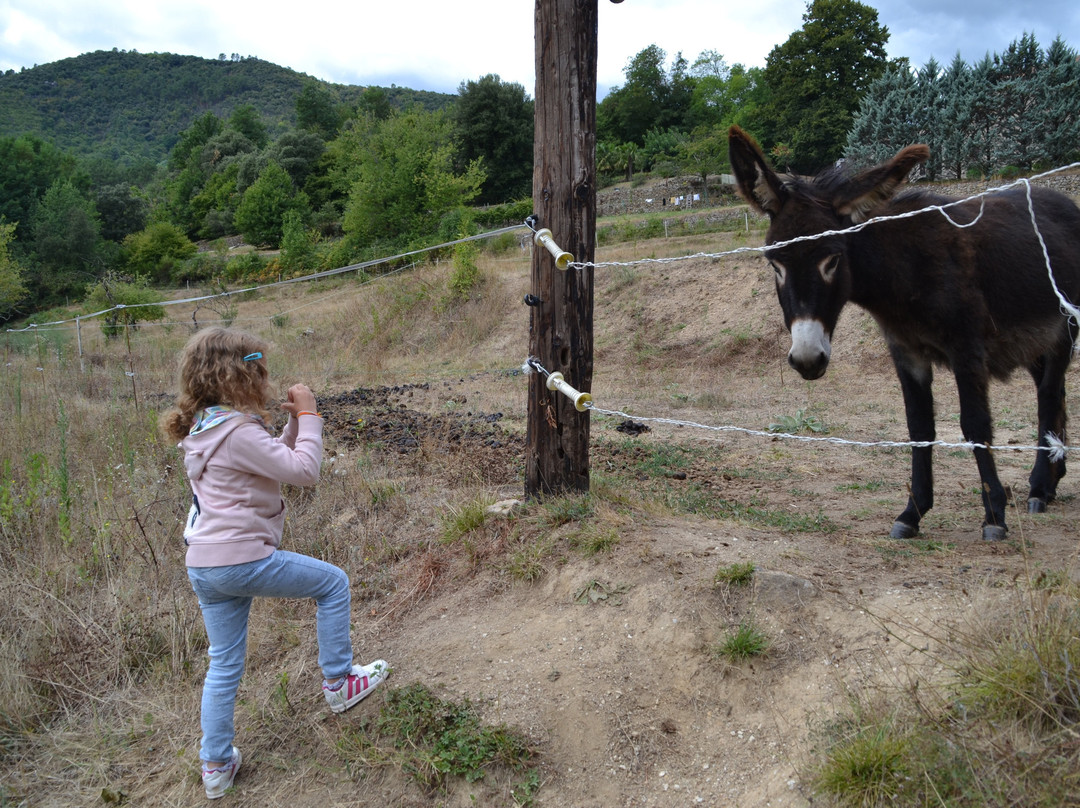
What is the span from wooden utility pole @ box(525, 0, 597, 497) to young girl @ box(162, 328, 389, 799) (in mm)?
1523

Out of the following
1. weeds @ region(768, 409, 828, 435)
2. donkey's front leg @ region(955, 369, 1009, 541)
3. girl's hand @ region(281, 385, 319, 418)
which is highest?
girl's hand @ region(281, 385, 319, 418)

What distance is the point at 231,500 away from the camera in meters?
2.67

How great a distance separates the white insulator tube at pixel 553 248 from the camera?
3.75 meters

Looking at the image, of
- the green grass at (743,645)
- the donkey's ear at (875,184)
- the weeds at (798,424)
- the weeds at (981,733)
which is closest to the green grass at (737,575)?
the green grass at (743,645)

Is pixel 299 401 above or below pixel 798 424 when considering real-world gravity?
above

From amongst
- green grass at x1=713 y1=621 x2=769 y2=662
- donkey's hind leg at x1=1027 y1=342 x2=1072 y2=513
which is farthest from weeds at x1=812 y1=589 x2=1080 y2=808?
donkey's hind leg at x1=1027 y1=342 x2=1072 y2=513

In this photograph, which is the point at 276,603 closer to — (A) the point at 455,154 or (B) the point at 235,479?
(B) the point at 235,479

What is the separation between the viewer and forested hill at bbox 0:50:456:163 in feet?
487

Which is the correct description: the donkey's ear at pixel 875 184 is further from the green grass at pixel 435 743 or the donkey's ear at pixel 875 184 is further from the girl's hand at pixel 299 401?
the green grass at pixel 435 743

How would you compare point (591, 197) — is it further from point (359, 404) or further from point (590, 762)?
point (359, 404)

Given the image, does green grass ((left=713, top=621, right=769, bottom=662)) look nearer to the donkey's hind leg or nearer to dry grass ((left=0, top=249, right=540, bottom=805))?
dry grass ((left=0, top=249, right=540, bottom=805))

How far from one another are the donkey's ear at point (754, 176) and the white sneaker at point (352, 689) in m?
3.11

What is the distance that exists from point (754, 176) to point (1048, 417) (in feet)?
10.7

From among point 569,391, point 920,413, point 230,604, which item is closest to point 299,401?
point 230,604
